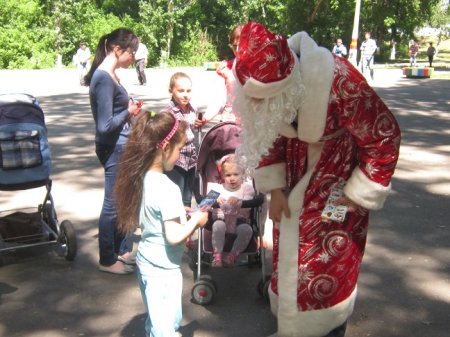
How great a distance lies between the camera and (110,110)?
4.60 m

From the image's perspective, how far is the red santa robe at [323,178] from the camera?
9.53 feet

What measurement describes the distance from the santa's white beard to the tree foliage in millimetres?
30742

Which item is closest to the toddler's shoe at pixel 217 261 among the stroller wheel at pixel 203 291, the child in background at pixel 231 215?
the child in background at pixel 231 215

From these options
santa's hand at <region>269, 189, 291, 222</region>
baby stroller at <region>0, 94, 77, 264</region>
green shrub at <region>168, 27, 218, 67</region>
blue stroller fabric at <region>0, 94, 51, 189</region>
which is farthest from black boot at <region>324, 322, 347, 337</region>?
green shrub at <region>168, 27, 218, 67</region>

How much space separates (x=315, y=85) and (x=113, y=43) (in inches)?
90.0

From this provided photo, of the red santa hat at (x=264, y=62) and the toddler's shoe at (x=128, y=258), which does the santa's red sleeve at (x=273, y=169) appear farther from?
the toddler's shoe at (x=128, y=258)

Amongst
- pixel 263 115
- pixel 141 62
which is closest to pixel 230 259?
pixel 263 115

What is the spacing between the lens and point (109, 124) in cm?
458

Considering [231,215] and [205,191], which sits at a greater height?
[205,191]

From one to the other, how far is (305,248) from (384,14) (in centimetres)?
3709

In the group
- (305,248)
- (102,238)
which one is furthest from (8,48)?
(305,248)

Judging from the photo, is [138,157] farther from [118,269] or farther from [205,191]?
[118,269]

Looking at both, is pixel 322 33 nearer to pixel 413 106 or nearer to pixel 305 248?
pixel 413 106

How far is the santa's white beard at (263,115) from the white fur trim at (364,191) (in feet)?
1.37
